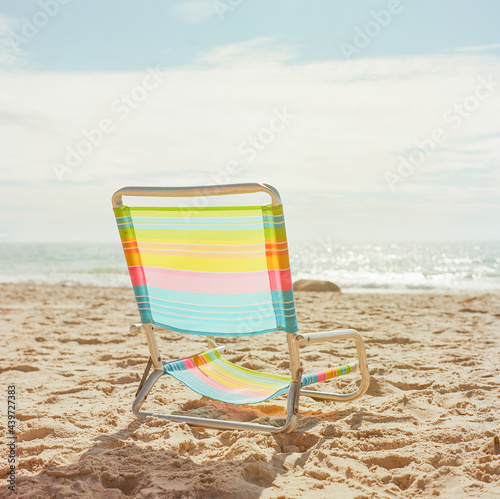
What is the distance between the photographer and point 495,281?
15.2 metres

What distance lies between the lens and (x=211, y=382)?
2.50 m

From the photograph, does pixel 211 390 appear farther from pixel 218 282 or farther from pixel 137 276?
pixel 137 276

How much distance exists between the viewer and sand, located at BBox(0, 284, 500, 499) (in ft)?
6.07

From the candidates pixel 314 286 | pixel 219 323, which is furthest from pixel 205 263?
pixel 314 286

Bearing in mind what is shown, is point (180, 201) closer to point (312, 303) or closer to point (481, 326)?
point (481, 326)

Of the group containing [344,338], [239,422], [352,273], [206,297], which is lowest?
[352,273]

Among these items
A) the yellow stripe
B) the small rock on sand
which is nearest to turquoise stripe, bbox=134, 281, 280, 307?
the yellow stripe

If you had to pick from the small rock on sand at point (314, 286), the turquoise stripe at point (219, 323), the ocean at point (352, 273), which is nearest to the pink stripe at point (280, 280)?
the turquoise stripe at point (219, 323)

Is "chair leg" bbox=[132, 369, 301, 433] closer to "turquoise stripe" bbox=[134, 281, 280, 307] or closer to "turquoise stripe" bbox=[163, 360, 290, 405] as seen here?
"turquoise stripe" bbox=[163, 360, 290, 405]

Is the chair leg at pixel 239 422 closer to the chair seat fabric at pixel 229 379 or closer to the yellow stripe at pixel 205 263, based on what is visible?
the chair seat fabric at pixel 229 379

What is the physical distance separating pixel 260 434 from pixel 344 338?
0.59m

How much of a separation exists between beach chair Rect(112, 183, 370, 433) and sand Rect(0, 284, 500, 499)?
16 centimetres

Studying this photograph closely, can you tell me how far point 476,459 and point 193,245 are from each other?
146cm

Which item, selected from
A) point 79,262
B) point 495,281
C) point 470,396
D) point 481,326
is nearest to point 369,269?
point 495,281
